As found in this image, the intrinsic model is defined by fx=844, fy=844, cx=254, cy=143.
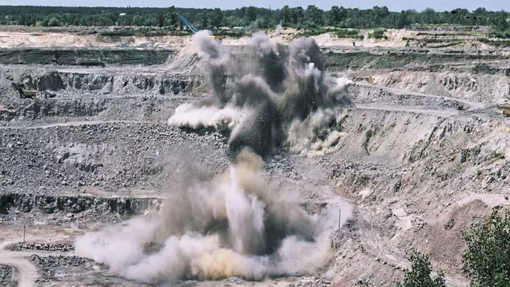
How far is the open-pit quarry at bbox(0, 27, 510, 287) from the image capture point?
47219mm

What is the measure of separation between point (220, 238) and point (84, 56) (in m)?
50.3

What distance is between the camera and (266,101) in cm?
6406

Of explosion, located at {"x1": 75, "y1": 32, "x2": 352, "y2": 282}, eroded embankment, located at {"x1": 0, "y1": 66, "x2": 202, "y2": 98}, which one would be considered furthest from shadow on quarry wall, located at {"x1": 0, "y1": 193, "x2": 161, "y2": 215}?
eroded embankment, located at {"x1": 0, "y1": 66, "x2": 202, "y2": 98}

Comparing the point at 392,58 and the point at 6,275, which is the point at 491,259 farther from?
the point at 392,58

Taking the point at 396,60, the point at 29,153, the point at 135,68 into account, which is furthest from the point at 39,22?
the point at 29,153

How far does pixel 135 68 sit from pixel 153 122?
2592 cm

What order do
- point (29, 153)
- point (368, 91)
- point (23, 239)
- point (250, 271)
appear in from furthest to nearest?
point (368, 91) → point (29, 153) → point (23, 239) → point (250, 271)

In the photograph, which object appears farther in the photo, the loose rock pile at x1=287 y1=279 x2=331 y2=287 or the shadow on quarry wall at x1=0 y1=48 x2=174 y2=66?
the shadow on quarry wall at x1=0 y1=48 x2=174 y2=66

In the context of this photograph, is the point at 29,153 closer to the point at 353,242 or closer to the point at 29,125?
the point at 29,125

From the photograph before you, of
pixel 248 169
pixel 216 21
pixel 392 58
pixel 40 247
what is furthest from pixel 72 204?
pixel 216 21

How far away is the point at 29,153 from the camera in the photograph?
205ft

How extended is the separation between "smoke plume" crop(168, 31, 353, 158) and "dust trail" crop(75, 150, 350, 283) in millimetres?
9988

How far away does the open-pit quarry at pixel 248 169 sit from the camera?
47219mm

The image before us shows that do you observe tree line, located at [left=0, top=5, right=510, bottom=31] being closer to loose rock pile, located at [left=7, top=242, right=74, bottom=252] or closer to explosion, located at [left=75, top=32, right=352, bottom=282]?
explosion, located at [left=75, top=32, right=352, bottom=282]
